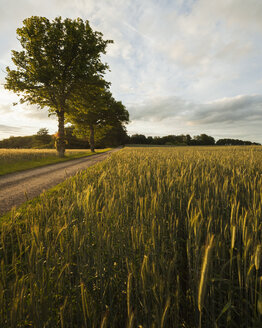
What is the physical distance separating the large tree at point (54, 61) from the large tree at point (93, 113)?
1.30 meters

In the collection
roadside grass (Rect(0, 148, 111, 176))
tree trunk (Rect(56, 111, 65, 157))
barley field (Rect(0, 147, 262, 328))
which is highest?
tree trunk (Rect(56, 111, 65, 157))

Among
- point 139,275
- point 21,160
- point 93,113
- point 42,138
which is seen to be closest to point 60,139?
point 21,160

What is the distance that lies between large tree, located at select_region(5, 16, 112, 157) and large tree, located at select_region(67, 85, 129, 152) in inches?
51.0

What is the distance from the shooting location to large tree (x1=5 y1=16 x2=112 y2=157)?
18.2 m

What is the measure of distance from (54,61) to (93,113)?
62.7ft

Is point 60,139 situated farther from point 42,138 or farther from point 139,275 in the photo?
point 42,138

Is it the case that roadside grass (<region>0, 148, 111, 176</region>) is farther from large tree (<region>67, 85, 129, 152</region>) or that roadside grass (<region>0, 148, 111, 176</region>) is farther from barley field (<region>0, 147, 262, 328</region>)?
barley field (<region>0, 147, 262, 328</region>)

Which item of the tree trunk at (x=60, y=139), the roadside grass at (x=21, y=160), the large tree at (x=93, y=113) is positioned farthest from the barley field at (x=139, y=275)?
the large tree at (x=93, y=113)

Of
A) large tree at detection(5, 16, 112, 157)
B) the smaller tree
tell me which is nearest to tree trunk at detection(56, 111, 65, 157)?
large tree at detection(5, 16, 112, 157)

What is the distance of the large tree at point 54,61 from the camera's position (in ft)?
59.8

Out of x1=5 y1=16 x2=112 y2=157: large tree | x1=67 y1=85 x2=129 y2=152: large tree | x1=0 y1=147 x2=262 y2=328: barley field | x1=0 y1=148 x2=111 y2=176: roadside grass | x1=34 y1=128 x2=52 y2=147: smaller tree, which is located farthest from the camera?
x1=34 y1=128 x2=52 y2=147: smaller tree

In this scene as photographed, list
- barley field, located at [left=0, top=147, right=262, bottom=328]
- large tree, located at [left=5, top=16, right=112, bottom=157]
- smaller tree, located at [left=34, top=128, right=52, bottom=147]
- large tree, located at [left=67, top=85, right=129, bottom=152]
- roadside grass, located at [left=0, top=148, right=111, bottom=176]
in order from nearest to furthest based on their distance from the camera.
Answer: barley field, located at [left=0, top=147, right=262, bottom=328], roadside grass, located at [left=0, top=148, right=111, bottom=176], large tree, located at [left=5, top=16, right=112, bottom=157], large tree, located at [left=67, top=85, right=129, bottom=152], smaller tree, located at [left=34, top=128, right=52, bottom=147]

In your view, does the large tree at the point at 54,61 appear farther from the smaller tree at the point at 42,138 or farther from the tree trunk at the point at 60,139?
the smaller tree at the point at 42,138

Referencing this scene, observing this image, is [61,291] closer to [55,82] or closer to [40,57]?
[55,82]
